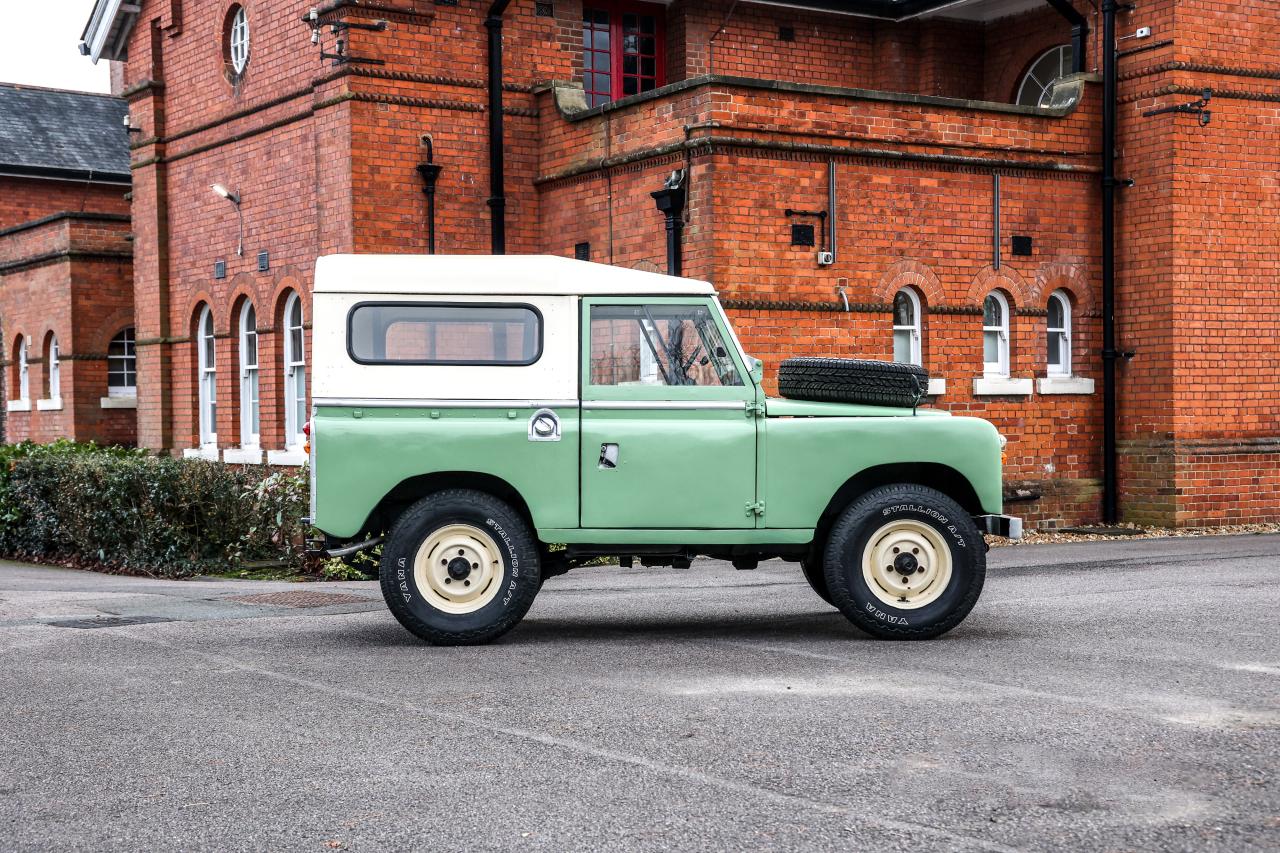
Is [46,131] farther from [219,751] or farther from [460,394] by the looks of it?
[219,751]

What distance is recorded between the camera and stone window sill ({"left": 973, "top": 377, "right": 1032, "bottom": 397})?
16938 mm

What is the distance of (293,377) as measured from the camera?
1955 cm

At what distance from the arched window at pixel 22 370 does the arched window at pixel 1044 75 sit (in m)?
17.5

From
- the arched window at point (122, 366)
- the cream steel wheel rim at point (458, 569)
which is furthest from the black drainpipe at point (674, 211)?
the arched window at point (122, 366)

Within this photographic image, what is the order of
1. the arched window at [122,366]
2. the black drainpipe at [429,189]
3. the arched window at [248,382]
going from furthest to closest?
the arched window at [122,366]
the arched window at [248,382]
the black drainpipe at [429,189]

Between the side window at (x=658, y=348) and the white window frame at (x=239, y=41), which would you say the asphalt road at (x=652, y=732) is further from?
the white window frame at (x=239, y=41)

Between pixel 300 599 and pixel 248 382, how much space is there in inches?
379

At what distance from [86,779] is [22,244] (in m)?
23.0

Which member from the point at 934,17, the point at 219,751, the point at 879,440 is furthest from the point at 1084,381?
the point at 219,751

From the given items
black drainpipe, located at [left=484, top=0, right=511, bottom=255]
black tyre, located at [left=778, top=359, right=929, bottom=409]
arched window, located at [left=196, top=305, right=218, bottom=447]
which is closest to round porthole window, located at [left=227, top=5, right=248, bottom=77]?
arched window, located at [left=196, top=305, right=218, bottom=447]

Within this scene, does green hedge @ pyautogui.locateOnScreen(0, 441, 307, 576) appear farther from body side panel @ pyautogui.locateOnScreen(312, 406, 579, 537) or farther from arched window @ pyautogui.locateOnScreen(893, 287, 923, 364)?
arched window @ pyautogui.locateOnScreen(893, 287, 923, 364)

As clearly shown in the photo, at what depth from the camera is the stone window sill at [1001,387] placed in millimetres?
16938

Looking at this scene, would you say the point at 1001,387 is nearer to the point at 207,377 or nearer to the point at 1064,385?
the point at 1064,385

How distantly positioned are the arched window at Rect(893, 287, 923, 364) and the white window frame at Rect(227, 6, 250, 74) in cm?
919
